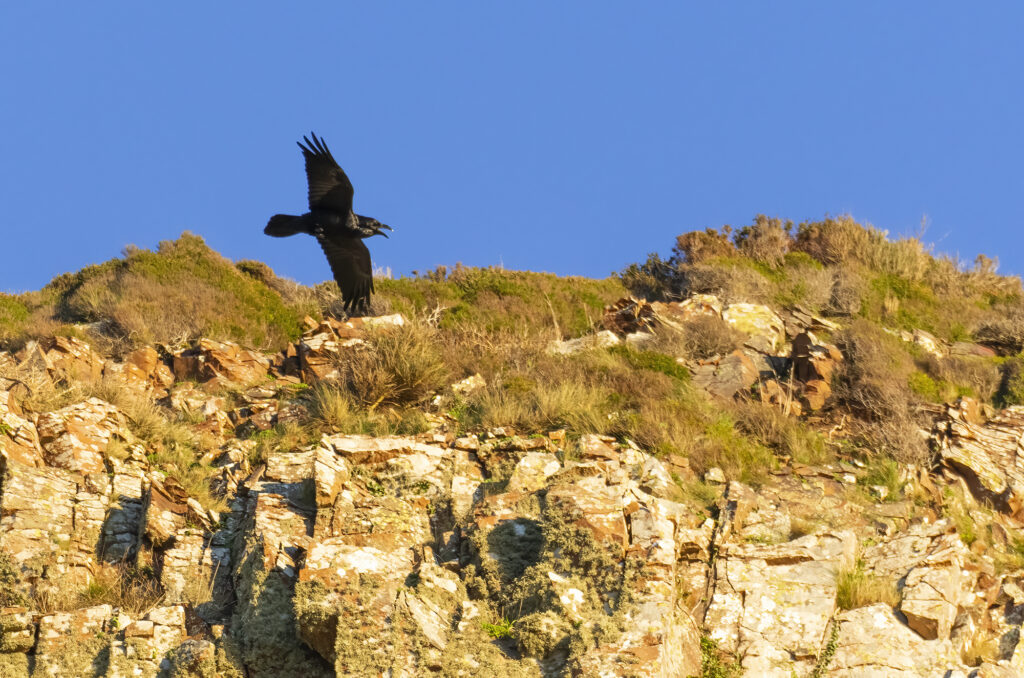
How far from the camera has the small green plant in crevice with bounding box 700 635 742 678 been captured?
7.73 meters

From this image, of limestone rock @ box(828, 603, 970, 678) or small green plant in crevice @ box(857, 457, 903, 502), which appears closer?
limestone rock @ box(828, 603, 970, 678)

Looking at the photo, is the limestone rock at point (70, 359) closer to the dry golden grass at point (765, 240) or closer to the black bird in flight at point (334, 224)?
the black bird in flight at point (334, 224)

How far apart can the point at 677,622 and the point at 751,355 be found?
22.4ft

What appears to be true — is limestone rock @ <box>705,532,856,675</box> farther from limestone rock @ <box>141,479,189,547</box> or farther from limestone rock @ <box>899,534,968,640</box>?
limestone rock @ <box>141,479,189,547</box>

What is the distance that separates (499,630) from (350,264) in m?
5.43

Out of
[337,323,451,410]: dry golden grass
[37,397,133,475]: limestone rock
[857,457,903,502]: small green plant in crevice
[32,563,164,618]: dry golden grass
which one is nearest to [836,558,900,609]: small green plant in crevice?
[857,457,903,502]: small green plant in crevice

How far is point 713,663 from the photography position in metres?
7.82

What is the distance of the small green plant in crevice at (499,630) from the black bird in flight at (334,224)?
4962 millimetres

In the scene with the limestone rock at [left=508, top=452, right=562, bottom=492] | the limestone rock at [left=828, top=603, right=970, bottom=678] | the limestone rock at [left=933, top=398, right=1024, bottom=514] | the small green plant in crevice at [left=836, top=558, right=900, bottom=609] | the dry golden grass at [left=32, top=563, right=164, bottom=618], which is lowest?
the dry golden grass at [left=32, top=563, right=164, bottom=618]

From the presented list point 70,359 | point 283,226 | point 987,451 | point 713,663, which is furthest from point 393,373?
point 987,451

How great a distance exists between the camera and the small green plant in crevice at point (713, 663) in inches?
304

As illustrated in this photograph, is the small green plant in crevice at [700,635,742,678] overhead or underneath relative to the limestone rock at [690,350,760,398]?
underneath

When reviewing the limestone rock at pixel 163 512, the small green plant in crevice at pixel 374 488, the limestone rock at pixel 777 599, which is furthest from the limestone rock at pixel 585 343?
the limestone rock at pixel 163 512

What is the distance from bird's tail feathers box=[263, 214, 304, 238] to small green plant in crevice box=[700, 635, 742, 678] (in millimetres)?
5776
